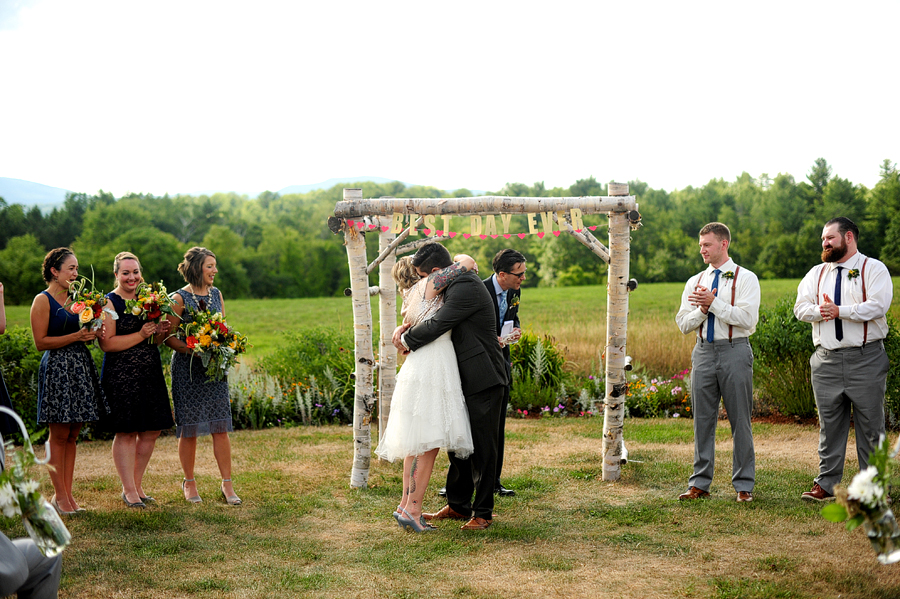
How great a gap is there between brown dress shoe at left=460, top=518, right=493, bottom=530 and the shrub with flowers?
543 cm

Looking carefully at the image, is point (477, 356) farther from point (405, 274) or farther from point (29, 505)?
point (29, 505)

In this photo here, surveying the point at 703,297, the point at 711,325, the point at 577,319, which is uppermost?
the point at 703,297

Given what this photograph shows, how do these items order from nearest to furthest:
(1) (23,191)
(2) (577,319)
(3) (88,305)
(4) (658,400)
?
(3) (88,305) → (4) (658,400) → (2) (577,319) → (1) (23,191)

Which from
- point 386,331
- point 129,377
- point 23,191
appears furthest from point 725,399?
point 23,191

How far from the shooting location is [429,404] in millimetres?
4871

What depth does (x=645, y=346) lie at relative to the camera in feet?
39.3

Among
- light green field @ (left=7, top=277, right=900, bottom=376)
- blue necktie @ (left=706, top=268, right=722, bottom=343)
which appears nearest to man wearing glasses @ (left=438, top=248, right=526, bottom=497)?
blue necktie @ (left=706, top=268, right=722, bottom=343)

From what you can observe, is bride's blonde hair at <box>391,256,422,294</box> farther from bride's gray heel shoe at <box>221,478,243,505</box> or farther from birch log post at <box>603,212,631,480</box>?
bride's gray heel shoe at <box>221,478,243,505</box>

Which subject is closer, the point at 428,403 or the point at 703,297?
the point at 428,403

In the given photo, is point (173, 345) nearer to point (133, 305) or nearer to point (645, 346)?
point (133, 305)

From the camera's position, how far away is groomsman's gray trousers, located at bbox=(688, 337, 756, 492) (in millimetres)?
5480

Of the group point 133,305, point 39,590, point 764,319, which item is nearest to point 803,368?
point 764,319

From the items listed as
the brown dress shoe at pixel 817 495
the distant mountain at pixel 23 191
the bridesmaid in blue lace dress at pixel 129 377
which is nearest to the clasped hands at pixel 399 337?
the bridesmaid in blue lace dress at pixel 129 377

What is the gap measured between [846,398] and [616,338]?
6.04 feet
